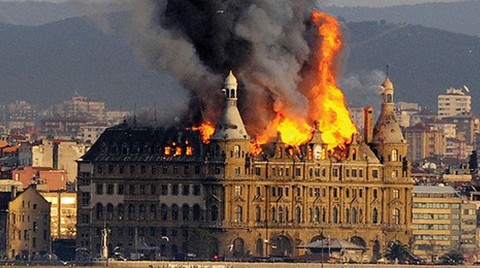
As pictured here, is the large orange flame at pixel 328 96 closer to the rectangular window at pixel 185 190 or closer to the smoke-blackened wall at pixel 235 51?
the smoke-blackened wall at pixel 235 51

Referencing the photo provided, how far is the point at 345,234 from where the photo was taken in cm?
15088

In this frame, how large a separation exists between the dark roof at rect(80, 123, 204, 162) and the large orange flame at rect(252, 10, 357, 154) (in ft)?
10.1

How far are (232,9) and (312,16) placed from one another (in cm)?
577

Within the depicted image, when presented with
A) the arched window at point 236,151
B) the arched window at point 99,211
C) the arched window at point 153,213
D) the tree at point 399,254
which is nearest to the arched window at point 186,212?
the arched window at point 153,213

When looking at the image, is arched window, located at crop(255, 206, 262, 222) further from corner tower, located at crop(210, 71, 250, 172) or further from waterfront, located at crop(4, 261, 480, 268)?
waterfront, located at crop(4, 261, 480, 268)

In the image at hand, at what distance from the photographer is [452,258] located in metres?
150

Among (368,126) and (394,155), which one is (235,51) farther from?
(394,155)

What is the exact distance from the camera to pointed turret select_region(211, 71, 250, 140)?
Result: 149 m

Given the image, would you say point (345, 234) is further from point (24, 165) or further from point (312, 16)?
point (24, 165)

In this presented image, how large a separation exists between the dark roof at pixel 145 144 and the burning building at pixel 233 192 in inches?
1.9

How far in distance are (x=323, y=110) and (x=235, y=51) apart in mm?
5365

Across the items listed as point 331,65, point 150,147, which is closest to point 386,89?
point 331,65

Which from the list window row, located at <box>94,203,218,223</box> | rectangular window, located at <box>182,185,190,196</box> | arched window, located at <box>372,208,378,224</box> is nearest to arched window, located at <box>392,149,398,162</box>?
arched window, located at <box>372,208,378,224</box>

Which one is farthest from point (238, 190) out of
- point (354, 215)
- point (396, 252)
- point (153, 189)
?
point (396, 252)
